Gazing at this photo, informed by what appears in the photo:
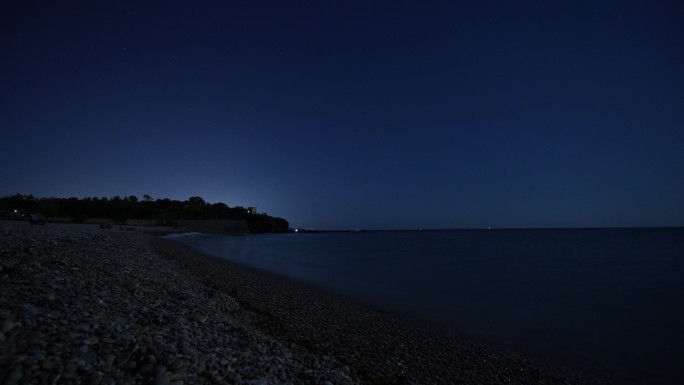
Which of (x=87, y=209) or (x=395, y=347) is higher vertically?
(x=87, y=209)

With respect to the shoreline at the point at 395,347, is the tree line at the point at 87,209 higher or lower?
higher

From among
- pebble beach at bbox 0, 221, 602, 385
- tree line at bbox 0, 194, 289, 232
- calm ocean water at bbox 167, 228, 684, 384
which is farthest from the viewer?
tree line at bbox 0, 194, 289, 232

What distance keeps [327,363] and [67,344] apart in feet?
14.7

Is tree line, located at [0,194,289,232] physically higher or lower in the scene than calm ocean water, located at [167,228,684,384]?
higher

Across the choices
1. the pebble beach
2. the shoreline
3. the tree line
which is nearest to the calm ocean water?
the shoreline

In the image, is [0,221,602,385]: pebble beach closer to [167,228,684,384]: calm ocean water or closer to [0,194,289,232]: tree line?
[167,228,684,384]: calm ocean water

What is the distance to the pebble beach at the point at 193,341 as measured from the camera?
409cm

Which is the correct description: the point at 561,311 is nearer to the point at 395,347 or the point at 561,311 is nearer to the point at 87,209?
the point at 395,347

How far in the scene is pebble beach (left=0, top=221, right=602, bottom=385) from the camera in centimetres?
409

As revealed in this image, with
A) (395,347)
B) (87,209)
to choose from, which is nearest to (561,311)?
(395,347)

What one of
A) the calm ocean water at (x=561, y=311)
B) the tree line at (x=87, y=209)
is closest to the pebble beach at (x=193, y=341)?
the calm ocean water at (x=561, y=311)

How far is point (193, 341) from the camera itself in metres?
5.71

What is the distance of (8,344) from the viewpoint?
390cm

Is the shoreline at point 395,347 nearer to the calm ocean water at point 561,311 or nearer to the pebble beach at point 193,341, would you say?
the pebble beach at point 193,341
